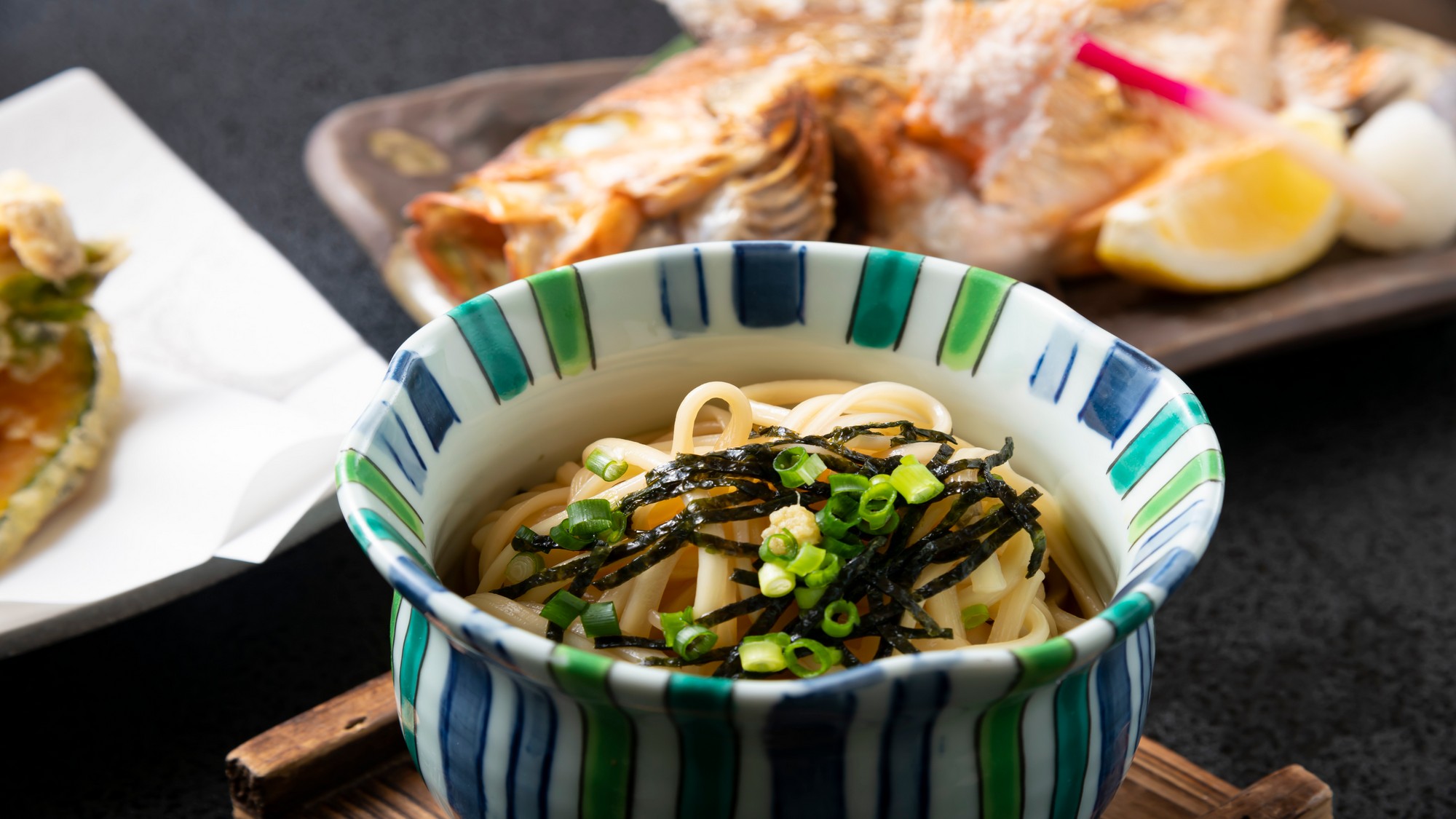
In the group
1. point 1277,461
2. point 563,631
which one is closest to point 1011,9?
point 1277,461

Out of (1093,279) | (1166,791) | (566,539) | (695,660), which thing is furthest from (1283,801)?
(1093,279)

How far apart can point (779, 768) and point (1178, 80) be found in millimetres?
2045

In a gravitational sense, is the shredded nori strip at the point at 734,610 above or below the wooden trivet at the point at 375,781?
above

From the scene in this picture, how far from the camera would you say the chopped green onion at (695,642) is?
86 cm

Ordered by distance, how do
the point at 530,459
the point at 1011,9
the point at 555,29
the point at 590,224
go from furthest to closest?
the point at 555,29 → the point at 1011,9 → the point at 590,224 → the point at 530,459

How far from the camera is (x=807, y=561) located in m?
0.87

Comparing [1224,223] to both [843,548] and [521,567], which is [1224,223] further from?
[521,567]

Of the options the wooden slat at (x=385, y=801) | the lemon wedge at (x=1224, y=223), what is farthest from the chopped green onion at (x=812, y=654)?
the lemon wedge at (x=1224, y=223)

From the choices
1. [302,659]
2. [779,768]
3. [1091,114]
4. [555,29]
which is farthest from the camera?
[555,29]

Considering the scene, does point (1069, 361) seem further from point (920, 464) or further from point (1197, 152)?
point (1197, 152)

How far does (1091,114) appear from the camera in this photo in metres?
2.30

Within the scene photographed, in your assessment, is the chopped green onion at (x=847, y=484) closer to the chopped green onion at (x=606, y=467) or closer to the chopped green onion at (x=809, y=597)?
the chopped green onion at (x=809, y=597)

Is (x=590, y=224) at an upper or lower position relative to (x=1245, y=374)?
upper

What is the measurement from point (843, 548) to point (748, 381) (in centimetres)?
27
